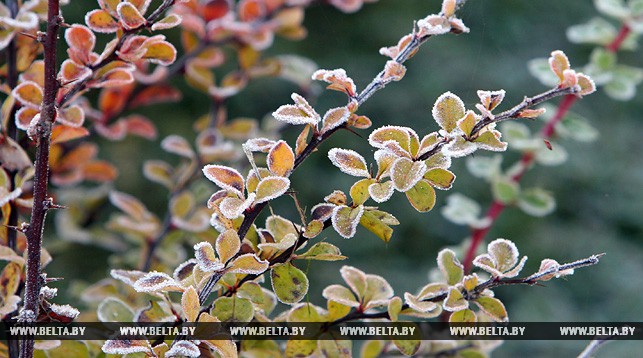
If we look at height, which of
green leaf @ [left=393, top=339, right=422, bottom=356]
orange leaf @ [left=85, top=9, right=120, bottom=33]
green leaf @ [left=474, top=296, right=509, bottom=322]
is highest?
orange leaf @ [left=85, top=9, right=120, bottom=33]

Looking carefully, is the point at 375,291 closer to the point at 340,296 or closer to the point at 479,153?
the point at 340,296

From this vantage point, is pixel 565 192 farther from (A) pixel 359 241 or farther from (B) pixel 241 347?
(B) pixel 241 347

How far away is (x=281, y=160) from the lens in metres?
0.56

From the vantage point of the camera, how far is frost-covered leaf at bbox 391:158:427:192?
0.52 metres

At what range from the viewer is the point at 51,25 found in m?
0.50

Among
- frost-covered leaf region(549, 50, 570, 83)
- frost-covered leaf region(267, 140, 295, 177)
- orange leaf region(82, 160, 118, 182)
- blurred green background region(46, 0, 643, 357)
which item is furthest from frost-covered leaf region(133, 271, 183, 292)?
blurred green background region(46, 0, 643, 357)

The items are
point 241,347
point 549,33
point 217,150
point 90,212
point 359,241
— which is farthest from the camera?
point 549,33

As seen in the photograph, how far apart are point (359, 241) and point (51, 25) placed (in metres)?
1.01

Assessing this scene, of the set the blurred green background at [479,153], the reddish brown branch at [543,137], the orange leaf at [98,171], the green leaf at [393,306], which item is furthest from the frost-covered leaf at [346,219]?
the blurred green background at [479,153]

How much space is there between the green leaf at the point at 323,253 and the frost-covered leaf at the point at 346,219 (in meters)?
0.03

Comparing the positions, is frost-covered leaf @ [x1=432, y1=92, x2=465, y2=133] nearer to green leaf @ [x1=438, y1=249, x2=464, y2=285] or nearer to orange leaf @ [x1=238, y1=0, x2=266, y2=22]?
green leaf @ [x1=438, y1=249, x2=464, y2=285]

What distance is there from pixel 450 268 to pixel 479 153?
2.83 ft

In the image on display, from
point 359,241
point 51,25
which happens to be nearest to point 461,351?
point 51,25

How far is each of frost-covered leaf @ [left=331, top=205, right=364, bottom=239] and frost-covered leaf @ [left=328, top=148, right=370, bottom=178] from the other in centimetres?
3
